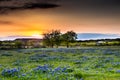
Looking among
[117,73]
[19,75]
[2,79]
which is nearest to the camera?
[2,79]

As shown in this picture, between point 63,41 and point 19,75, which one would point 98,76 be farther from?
point 63,41

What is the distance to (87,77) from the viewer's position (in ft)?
48.6

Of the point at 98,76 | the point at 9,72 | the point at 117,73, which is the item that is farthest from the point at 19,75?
the point at 117,73

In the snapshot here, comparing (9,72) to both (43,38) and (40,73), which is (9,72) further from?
(43,38)

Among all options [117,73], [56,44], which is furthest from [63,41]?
[117,73]

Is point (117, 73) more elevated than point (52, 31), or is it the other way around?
point (52, 31)

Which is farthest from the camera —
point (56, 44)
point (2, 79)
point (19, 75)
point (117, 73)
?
point (56, 44)

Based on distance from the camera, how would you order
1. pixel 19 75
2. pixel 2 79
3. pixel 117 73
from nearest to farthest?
pixel 2 79 < pixel 19 75 < pixel 117 73

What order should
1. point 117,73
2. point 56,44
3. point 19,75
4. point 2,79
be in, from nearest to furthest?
point 2,79
point 19,75
point 117,73
point 56,44

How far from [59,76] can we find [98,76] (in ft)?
8.25

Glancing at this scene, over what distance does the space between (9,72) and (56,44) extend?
99.2 m

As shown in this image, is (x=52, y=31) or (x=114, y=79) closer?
(x=114, y=79)

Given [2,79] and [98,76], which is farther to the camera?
Answer: [98,76]

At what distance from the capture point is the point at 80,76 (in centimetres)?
1501
